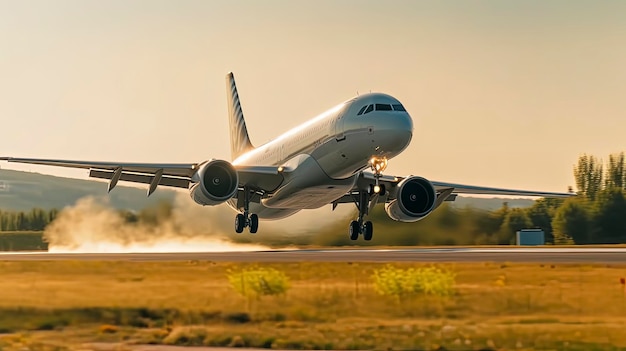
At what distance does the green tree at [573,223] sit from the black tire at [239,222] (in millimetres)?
24729

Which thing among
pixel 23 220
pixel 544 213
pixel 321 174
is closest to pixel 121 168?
pixel 321 174

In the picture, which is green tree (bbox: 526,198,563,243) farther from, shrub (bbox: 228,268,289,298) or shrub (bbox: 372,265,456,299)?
shrub (bbox: 228,268,289,298)

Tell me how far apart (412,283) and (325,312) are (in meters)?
3.51

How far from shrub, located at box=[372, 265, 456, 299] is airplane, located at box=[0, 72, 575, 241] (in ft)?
35.5

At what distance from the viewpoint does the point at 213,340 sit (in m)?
21.9

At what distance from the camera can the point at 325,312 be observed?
2522cm

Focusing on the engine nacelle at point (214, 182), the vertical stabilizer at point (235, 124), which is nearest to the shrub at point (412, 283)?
the engine nacelle at point (214, 182)

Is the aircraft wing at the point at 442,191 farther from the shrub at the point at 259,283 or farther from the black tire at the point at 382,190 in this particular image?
the shrub at the point at 259,283

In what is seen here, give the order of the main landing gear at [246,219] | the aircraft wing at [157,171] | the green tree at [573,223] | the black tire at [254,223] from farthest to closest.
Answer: the green tree at [573,223] → the black tire at [254,223] → the main landing gear at [246,219] → the aircraft wing at [157,171]

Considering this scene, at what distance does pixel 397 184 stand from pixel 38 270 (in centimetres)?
1838

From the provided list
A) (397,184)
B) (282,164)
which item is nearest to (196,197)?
(282,164)

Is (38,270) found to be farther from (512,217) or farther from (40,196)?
(40,196)

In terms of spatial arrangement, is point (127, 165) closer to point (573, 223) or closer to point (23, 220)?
point (23, 220)

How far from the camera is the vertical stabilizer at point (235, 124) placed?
218ft
